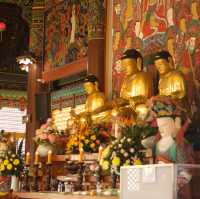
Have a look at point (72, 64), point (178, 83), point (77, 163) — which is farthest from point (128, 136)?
point (72, 64)

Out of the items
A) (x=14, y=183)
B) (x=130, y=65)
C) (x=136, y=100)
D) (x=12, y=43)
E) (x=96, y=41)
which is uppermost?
(x=12, y=43)

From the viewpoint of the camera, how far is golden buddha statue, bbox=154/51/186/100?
214 inches

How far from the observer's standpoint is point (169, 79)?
218 inches

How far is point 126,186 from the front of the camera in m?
4.23

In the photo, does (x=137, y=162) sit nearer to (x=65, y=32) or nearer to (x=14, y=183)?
(x=14, y=183)

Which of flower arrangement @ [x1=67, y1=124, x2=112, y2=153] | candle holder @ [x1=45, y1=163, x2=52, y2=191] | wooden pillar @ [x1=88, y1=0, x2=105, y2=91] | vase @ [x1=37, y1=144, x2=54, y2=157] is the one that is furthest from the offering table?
wooden pillar @ [x1=88, y1=0, x2=105, y2=91]

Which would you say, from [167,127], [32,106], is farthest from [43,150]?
[167,127]

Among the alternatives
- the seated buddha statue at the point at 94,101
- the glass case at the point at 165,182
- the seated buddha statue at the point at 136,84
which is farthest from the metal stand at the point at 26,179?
the glass case at the point at 165,182

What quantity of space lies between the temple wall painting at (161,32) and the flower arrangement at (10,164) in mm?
1760

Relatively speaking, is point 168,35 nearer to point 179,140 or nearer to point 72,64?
point 179,140

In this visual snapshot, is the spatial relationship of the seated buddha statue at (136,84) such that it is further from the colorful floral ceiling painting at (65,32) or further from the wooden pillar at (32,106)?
the wooden pillar at (32,106)

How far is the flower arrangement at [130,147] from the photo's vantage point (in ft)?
17.0

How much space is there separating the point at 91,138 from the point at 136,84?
3.61 feet

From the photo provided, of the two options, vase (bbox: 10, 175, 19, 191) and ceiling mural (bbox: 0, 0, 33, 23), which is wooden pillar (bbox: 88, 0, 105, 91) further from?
ceiling mural (bbox: 0, 0, 33, 23)
